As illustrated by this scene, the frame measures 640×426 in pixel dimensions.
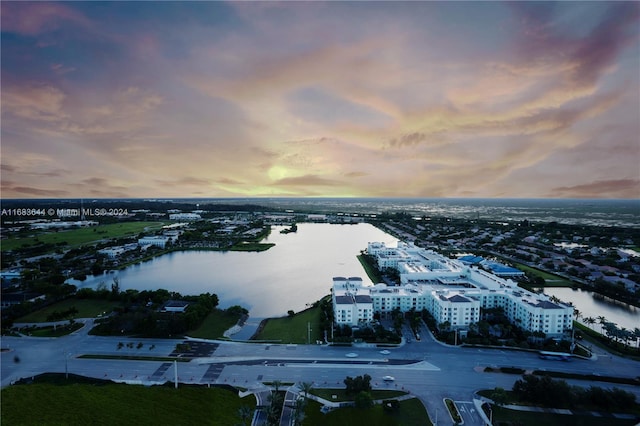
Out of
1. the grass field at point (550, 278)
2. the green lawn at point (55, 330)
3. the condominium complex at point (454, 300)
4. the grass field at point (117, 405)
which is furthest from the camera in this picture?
the grass field at point (550, 278)

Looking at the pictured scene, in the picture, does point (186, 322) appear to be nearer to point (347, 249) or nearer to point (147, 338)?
point (147, 338)

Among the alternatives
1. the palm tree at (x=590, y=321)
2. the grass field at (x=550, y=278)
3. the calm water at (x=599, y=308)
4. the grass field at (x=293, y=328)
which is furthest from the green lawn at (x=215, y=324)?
the grass field at (x=550, y=278)

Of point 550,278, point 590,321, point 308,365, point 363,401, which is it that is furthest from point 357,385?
point 550,278

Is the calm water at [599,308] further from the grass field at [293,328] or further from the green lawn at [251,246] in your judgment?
the green lawn at [251,246]

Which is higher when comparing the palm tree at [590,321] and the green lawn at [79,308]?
the palm tree at [590,321]

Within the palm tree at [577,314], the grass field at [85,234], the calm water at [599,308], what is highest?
the grass field at [85,234]

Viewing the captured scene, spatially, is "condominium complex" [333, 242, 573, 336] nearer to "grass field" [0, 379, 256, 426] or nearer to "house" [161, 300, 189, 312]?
"grass field" [0, 379, 256, 426]

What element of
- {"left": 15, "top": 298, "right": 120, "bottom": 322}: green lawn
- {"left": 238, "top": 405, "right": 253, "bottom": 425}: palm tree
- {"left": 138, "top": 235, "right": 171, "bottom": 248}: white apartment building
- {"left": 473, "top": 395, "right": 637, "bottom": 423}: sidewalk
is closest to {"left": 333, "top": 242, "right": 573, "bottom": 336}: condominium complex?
{"left": 473, "top": 395, "right": 637, "bottom": 423}: sidewalk

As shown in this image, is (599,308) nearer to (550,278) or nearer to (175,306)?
(550,278)
